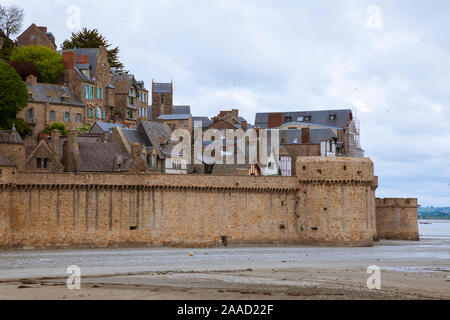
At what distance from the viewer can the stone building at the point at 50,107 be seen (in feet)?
223

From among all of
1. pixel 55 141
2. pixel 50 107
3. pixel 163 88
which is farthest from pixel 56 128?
pixel 163 88

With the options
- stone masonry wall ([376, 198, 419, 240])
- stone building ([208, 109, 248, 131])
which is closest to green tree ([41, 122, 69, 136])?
stone building ([208, 109, 248, 131])

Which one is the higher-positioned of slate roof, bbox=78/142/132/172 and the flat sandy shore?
slate roof, bbox=78/142/132/172

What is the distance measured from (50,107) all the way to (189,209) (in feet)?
71.8

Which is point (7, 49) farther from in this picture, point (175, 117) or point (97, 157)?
point (97, 157)

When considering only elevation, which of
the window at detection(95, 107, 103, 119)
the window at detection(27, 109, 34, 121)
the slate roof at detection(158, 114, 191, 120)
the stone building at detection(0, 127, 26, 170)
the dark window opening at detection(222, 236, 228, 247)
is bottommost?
the dark window opening at detection(222, 236, 228, 247)

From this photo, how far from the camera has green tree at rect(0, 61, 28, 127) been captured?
60.9 m

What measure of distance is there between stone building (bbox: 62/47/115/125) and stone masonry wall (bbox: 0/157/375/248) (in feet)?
76.6

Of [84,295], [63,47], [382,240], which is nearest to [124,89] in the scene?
[63,47]

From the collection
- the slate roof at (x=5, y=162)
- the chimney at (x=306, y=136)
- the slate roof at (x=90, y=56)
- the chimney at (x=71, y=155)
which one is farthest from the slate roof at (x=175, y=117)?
the slate roof at (x=5, y=162)

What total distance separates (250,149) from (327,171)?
1334 centimetres

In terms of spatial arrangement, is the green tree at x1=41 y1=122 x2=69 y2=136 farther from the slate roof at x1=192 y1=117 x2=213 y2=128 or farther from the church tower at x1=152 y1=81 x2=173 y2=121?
the church tower at x1=152 y1=81 x2=173 y2=121

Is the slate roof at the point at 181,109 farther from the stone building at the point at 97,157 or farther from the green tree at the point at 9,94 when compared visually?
the stone building at the point at 97,157
